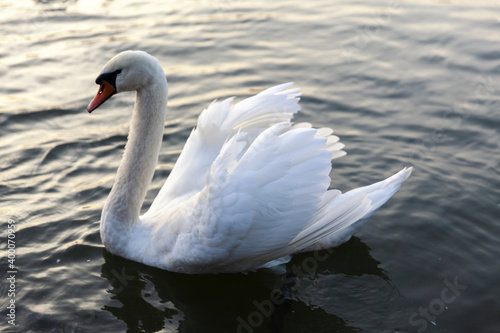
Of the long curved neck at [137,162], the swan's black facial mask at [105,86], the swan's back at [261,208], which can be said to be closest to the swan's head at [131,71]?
the swan's black facial mask at [105,86]

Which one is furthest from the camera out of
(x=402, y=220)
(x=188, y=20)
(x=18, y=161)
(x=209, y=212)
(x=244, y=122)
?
(x=188, y=20)

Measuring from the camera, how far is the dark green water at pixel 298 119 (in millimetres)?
5742

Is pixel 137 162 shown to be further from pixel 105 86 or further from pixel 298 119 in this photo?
pixel 298 119

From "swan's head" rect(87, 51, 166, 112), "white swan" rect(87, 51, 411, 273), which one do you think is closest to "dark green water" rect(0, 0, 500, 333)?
"white swan" rect(87, 51, 411, 273)

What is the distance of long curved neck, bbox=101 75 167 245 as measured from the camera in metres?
6.11

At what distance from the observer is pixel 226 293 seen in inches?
234

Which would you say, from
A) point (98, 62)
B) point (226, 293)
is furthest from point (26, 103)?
point (226, 293)

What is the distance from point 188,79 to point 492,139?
4531 mm

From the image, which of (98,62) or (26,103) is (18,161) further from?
(98,62)

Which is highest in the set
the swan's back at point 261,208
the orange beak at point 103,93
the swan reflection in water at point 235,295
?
the orange beak at point 103,93

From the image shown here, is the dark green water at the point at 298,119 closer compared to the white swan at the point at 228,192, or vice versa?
the white swan at the point at 228,192

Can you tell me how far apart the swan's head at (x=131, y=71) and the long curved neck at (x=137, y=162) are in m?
0.11

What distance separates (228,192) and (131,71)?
1.51 metres

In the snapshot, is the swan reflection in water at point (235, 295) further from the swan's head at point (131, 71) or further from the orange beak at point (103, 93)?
the swan's head at point (131, 71)
